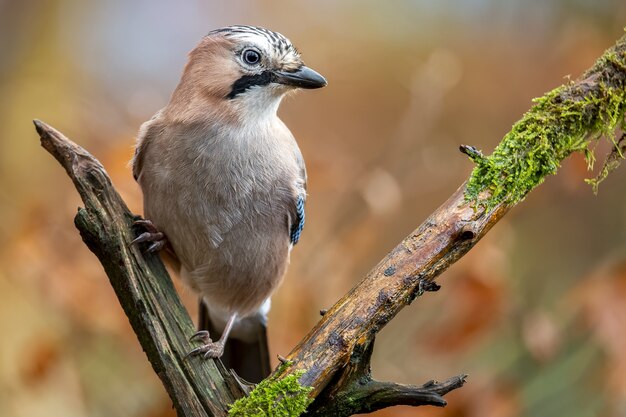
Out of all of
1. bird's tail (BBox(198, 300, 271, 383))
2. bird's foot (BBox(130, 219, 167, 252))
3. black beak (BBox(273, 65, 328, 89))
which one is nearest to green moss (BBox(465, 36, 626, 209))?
black beak (BBox(273, 65, 328, 89))

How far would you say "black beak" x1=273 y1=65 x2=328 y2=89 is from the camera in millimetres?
3326

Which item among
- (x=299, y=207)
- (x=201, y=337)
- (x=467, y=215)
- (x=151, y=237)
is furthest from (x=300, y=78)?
(x=201, y=337)

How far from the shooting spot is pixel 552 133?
289cm

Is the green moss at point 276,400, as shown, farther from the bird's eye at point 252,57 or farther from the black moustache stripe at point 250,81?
the bird's eye at point 252,57

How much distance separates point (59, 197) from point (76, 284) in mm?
1305

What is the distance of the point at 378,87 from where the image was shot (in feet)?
19.8

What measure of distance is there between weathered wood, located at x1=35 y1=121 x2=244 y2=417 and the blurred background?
106 cm

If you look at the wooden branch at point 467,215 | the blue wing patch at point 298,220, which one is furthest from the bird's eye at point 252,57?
the wooden branch at point 467,215

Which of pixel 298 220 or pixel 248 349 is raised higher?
pixel 298 220

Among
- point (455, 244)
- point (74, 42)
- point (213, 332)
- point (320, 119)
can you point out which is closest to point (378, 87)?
point (320, 119)

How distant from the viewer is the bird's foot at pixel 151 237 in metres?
3.10

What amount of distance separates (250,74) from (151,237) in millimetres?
808

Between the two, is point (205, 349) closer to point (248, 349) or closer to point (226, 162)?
point (226, 162)

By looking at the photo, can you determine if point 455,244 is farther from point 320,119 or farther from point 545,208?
point 320,119
